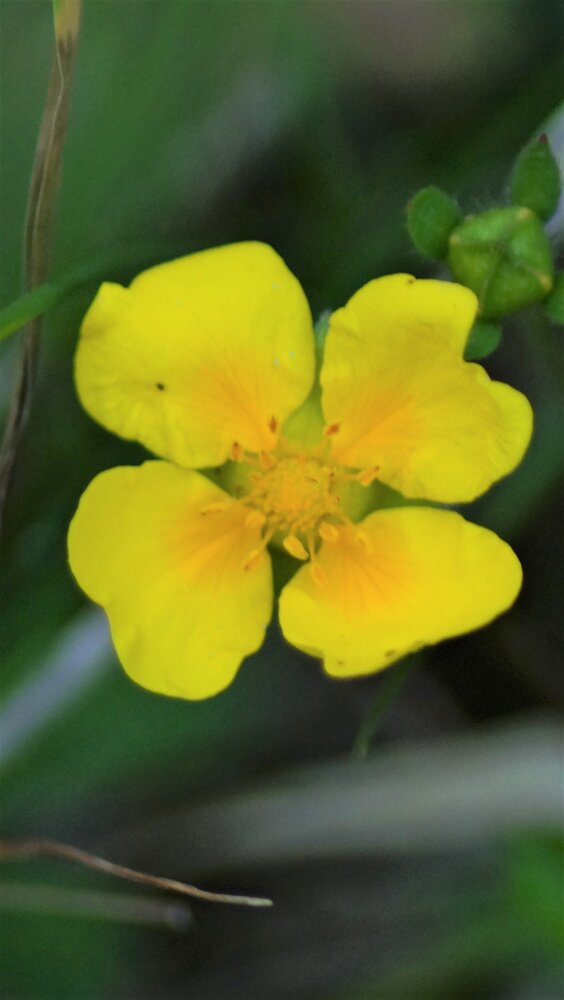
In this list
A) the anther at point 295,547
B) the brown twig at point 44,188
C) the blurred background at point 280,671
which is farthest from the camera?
the blurred background at point 280,671

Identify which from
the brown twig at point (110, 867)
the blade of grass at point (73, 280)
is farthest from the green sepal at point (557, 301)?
the brown twig at point (110, 867)

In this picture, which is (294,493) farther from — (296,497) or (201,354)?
(201,354)

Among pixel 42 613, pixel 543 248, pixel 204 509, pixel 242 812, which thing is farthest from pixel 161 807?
pixel 543 248

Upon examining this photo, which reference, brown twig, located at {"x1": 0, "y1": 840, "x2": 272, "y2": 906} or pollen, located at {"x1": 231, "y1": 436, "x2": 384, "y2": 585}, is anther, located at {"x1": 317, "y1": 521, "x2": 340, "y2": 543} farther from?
brown twig, located at {"x1": 0, "y1": 840, "x2": 272, "y2": 906}

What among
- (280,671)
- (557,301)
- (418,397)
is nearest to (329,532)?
(418,397)

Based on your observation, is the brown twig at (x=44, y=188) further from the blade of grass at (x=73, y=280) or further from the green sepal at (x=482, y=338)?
the green sepal at (x=482, y=338)

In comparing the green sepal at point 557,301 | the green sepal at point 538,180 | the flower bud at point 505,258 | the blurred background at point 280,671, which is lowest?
the blurred background at point 280,671

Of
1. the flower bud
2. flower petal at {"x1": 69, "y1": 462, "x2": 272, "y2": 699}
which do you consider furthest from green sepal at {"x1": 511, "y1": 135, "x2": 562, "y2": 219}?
flower petal at {"x1": 69, "y1": 462, "x2": 272, "y2": 699}

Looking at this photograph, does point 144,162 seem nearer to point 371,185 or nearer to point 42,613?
point 371,185
